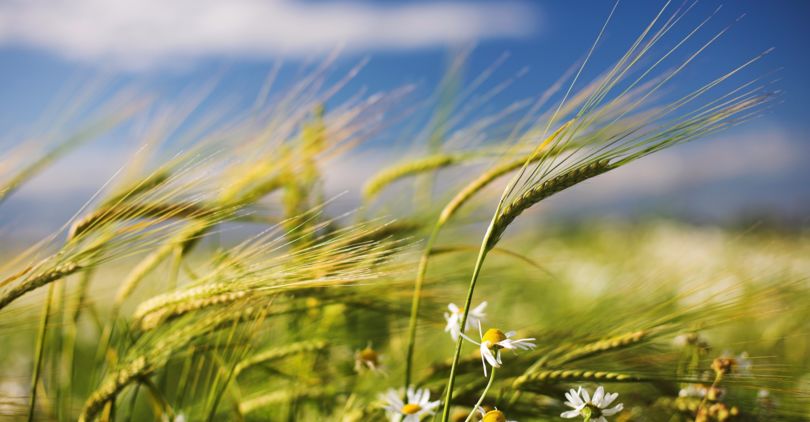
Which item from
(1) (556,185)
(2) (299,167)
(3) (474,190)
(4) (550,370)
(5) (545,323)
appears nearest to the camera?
(1) (556,185)

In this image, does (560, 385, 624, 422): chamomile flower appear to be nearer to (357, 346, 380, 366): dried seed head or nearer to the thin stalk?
(357, 346, 380, 366): dried seed head

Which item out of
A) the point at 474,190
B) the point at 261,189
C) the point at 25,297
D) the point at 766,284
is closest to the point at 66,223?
the point at 25,297

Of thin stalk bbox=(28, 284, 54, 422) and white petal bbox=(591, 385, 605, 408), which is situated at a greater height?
thin stalk bbox=(28, 284, 54, 422)

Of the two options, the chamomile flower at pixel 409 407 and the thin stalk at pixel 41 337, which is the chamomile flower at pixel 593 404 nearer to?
the chamomile flower at pixel 409 407

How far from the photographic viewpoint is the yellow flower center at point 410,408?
77 cm

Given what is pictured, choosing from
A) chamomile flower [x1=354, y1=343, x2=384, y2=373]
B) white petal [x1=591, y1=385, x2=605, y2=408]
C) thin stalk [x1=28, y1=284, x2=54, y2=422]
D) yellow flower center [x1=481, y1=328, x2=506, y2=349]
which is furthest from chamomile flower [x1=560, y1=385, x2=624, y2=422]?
thin stalk [x1=28, y1=284, x2=54, y2=422]


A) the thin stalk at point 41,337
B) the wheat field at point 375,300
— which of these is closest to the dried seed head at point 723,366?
the wheat field at point 375,300

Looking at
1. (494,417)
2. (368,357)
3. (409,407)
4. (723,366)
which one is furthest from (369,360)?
(723,366)

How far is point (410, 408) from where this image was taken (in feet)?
2.53

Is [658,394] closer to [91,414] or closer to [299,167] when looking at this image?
[299,167]

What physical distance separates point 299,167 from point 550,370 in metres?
0.49

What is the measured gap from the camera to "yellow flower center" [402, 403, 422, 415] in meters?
0.77

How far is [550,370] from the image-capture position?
0.74 meters

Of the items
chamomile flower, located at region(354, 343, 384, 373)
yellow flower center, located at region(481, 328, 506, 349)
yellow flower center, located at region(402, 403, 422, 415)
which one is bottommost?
yellow flower center, located at region(402, 403, 422, 415)
